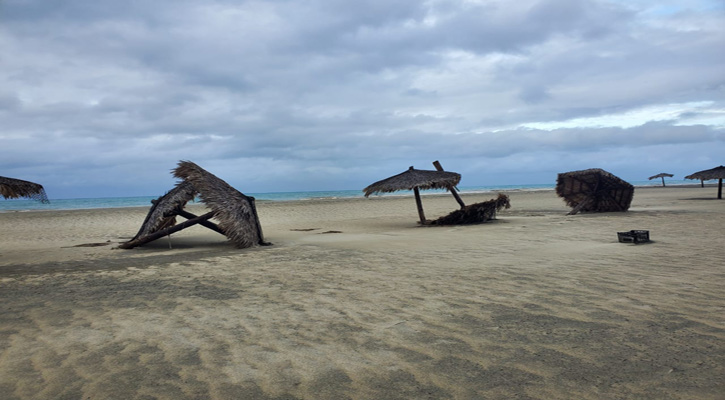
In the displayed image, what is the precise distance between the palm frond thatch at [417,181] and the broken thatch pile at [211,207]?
4904 millimetres

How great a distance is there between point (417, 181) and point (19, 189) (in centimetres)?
961

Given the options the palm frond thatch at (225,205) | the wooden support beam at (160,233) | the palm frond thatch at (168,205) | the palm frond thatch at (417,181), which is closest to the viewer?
the palm frond thatch at (225,205)

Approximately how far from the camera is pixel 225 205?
350 inches

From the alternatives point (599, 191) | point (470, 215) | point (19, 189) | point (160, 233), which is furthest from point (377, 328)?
point (599, 191)

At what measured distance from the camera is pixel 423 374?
2727mm

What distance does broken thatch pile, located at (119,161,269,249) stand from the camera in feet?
29.0

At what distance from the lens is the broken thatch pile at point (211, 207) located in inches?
348

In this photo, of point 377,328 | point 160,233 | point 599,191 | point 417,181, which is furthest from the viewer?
point 599,191

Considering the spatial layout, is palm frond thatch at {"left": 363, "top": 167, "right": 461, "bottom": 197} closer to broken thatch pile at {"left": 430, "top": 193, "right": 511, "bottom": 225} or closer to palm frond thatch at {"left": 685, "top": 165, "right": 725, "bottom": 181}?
broken thatch pile at {"left": 430, "top": 193, "right": 511, "bottom": 225}

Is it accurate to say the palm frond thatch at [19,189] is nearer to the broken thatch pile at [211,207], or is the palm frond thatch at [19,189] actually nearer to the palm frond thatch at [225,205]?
the broken thatch pile at [211,207]

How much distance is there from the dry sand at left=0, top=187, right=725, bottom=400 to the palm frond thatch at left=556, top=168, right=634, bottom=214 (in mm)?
9378

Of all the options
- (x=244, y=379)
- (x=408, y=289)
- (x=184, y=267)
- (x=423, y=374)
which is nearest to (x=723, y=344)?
(x=423, y=374)

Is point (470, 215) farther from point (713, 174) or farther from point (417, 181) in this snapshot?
point (713, 174)

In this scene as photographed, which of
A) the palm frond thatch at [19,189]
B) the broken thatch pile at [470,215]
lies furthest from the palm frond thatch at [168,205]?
the broken thatch pile at [470,215]
